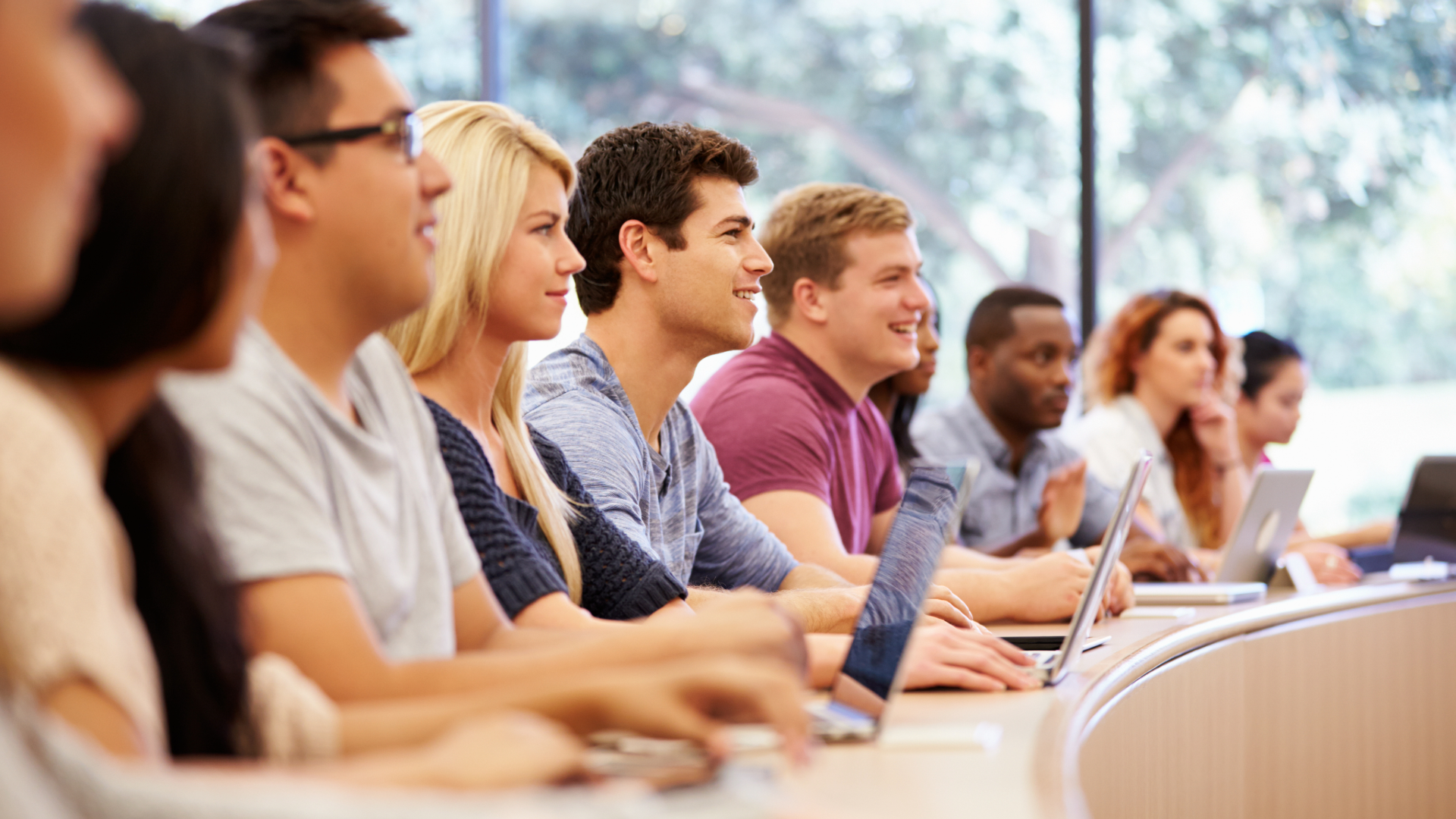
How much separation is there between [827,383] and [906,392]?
0.64 m

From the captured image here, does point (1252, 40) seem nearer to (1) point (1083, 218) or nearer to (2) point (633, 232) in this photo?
(1) point (1083, 218)

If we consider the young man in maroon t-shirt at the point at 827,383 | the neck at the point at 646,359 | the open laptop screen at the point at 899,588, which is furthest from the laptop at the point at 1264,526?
the open laptop screen at the point at 899,588

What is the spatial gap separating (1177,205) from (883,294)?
200cm

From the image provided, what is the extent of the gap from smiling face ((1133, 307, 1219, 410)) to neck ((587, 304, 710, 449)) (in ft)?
6.75

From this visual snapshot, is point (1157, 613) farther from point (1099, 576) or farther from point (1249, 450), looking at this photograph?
point (1249, 450)

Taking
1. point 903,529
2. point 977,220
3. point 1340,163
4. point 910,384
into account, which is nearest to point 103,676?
point 903,529

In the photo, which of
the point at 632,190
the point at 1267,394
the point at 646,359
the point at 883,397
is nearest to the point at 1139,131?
the point at 1267,394

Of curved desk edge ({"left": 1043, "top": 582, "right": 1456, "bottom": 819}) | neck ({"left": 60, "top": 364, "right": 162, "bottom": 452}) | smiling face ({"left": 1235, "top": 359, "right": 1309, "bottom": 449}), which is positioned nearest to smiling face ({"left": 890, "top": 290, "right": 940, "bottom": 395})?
curved desk edge ({"left": 1043, "top": 582, "right": 1456, "bottom": 819})

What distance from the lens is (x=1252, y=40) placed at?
462 centimetres

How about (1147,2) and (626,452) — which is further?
(1147,2)

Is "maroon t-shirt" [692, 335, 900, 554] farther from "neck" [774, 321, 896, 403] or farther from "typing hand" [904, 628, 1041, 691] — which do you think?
"typing hand" [904, 628, 1041, 691]

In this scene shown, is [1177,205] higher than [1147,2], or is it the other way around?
[1147,2]

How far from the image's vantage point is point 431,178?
1.32m

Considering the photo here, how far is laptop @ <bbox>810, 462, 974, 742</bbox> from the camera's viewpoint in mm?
1167
